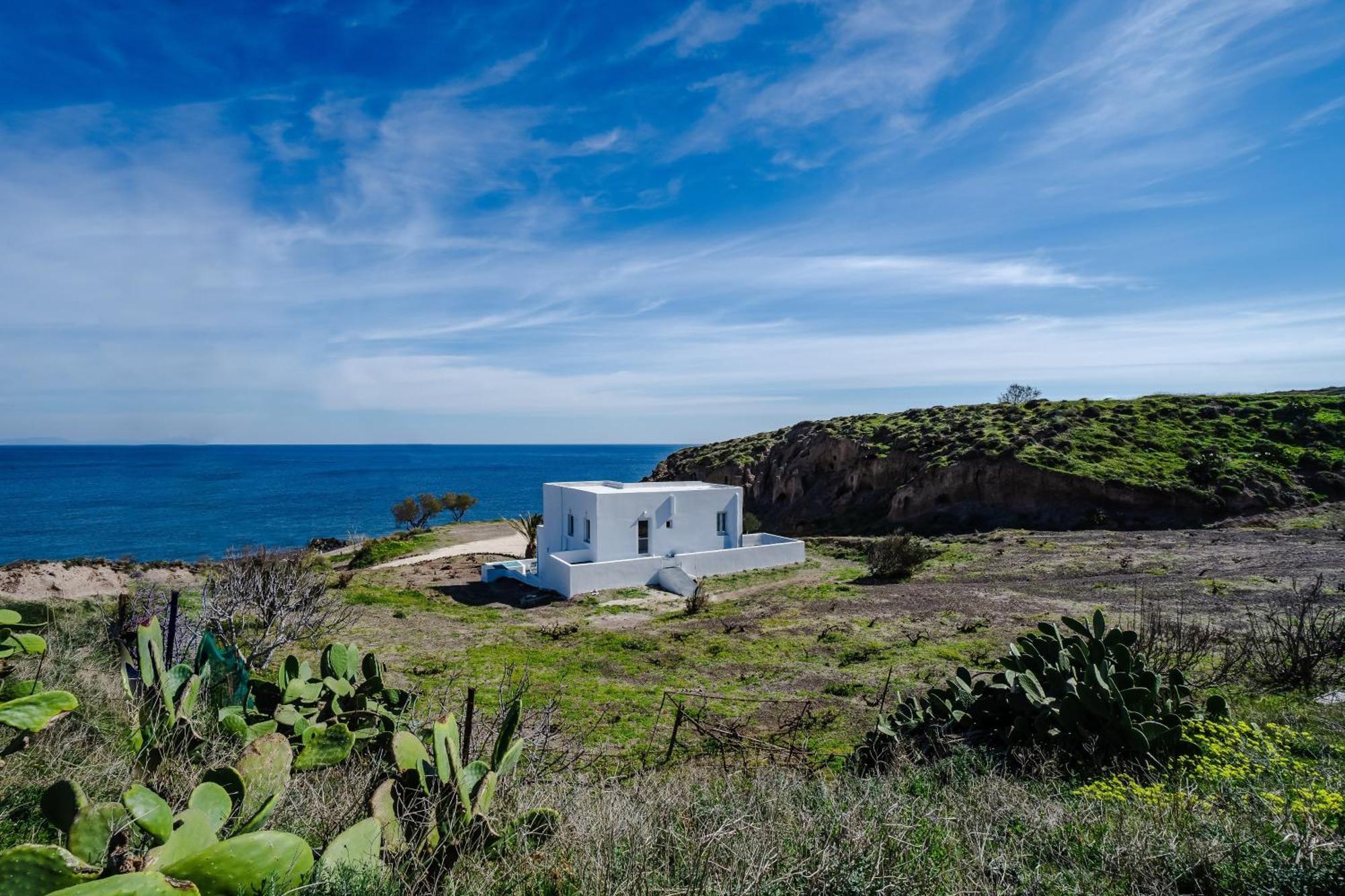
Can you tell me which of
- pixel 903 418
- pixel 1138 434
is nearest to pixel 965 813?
pixel 1138 434

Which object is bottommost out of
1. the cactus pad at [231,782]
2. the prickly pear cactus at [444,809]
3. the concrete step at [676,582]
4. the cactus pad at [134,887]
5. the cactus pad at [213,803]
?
the concrete step at [676,582]

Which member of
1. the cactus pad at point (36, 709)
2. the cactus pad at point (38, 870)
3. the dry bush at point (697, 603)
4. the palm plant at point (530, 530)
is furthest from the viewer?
the palm plant at point (530, 530)

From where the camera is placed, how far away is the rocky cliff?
27.8 m

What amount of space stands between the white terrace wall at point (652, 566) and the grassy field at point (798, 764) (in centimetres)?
130

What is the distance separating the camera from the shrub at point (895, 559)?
19.7 meters

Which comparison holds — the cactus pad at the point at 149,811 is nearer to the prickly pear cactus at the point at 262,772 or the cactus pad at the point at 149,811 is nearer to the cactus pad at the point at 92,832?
the cactus pad at the point at 92,832

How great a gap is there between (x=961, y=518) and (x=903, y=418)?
15.2 meters

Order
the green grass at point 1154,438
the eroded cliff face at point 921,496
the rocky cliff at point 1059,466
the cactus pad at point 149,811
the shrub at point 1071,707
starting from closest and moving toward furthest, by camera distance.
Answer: the cactus pad at point 149,811 < the shrub at point 1071,707 < the eroded cliff face at point 921,496 < the rocky cliff at point 1059,466 < the green grass at point 1154,438

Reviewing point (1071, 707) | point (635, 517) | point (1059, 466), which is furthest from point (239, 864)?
point (1059, 466)

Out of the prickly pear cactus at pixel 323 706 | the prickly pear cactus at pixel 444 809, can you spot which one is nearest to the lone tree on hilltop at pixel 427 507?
the prickly pear cactus at pixel 323 706

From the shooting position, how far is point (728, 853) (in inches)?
132

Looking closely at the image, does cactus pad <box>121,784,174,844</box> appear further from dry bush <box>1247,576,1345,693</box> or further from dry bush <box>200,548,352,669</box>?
dry bush <box>1247,576,1345,693</box>

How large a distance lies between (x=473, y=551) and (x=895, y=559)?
734 inches

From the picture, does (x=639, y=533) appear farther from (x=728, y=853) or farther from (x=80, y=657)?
(x=728, y=853)
